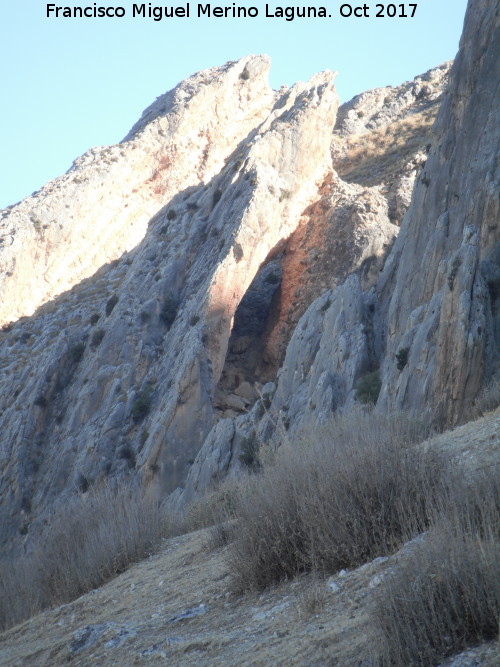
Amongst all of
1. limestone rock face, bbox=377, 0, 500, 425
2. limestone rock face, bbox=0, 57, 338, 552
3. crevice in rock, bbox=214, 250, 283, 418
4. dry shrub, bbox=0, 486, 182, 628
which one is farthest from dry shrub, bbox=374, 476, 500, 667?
crevice in rock, bbox=214, 250, 283, 418

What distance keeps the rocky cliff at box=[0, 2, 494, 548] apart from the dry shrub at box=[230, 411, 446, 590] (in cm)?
542

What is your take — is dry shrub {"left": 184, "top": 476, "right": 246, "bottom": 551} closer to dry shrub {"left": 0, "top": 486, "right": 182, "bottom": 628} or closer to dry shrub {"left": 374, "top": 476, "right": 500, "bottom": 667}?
dry shrub {"left": 0, "top": 486, "right": 182, "bottom": 628}

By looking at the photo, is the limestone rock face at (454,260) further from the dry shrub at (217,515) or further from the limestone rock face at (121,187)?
the limestone rock face at (121,187)

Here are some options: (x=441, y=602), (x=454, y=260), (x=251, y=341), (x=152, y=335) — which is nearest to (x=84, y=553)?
(x=441, y=602)

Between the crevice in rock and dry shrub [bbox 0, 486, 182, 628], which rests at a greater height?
the crevice in rock

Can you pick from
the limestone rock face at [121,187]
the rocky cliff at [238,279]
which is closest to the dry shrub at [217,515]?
the rocky cliff at [238,279]

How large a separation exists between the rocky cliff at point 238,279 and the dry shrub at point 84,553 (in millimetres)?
2951

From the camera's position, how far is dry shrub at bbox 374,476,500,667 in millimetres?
4367

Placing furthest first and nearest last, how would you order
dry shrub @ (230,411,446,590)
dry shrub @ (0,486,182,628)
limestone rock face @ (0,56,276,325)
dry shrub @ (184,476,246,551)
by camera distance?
1. limestone rock face @ (0,56,276,325)
2. dry shrub @ (0,486,182,628)
3. dry shrub @ (184,476,246,551)
4. dry shrub @ (230,411,446,590)

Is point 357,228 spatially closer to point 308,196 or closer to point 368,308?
point 308,196

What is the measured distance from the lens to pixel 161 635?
6.88 meters

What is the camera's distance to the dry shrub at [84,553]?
11.0 metres

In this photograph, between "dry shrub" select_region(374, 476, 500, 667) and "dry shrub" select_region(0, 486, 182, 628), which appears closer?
"dry shrub" select_region(374, 476, 500, 667)

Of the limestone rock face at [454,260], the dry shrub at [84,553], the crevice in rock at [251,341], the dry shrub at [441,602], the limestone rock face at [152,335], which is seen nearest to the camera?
the dry shrub at [441,602]
